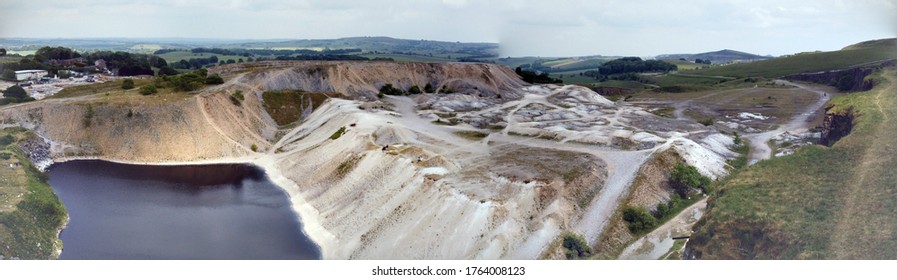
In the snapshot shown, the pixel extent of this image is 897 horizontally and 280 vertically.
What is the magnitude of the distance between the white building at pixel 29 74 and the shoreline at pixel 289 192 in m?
21.9

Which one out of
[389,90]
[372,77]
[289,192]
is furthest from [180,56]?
[289,192]

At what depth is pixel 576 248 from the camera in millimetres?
19625

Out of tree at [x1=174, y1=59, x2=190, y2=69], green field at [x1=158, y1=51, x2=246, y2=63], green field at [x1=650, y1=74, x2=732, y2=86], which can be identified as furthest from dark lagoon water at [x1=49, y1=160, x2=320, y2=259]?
green field at [x1=650, y1=74, x2=732, y2=86]

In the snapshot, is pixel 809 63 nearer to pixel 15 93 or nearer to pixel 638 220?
pixel 638 220

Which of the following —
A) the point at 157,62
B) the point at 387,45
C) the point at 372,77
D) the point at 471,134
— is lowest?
the point at 471,134

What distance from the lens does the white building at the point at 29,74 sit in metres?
51.0

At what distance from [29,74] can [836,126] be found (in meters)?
71.2

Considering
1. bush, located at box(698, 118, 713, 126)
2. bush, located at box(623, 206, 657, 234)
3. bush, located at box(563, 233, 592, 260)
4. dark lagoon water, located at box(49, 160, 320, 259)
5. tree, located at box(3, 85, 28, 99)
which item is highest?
bush, located at box(698, 118, 713, 126)

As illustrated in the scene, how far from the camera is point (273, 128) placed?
45469 millimetres

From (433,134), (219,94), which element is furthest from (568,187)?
(219,94)

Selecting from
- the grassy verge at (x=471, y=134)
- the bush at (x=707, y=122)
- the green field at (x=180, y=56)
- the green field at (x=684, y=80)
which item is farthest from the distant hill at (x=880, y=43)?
the green field at (x=180, y=56)

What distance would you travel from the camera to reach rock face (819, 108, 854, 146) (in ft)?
87.9

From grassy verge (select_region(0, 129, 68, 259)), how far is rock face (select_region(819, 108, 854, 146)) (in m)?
38.4

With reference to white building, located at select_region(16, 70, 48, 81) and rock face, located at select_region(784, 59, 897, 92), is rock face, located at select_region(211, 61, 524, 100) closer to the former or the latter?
white building, located at select_region(16, 70, 48, 81)
